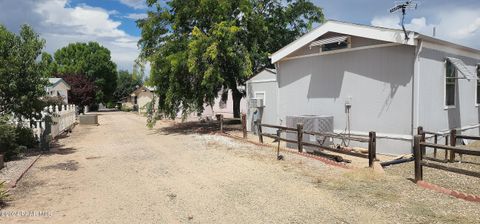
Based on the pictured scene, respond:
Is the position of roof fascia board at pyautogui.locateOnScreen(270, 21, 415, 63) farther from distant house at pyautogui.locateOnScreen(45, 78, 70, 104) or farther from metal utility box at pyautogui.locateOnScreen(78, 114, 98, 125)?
distant house at pyautogui.locateOnScreen(45, 78, 70, 104)

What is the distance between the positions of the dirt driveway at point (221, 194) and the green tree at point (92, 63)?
4593cm

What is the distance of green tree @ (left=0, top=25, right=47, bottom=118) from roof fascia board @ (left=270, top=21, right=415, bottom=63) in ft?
26.3

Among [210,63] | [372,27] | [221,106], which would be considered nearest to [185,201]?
[372,27]

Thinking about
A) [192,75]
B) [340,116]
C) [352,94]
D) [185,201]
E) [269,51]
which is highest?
[269,51]

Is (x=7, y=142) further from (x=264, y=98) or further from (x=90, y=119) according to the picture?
(x=90, y=119)

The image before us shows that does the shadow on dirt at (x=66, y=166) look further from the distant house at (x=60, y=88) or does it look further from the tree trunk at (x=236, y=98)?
the distant house at (x=60, y=88)

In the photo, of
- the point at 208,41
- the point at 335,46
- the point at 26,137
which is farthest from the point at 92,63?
the point at 335,46

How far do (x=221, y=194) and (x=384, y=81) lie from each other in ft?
20.4

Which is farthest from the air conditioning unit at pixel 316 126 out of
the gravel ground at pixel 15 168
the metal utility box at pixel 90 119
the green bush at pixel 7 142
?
the metal utility box at pixel 90 119

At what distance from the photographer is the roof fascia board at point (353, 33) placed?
9250 millimetres

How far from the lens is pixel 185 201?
576 cm

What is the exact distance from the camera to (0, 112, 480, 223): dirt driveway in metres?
4.97

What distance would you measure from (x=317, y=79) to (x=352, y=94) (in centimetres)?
147

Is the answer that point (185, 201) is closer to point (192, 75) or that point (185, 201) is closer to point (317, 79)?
point (317, 79)
